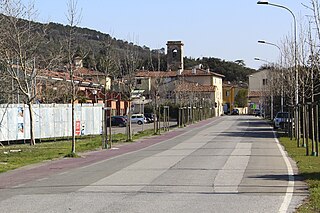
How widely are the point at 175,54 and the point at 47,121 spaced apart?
294 ft

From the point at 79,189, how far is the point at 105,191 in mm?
821

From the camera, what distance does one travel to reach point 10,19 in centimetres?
3438

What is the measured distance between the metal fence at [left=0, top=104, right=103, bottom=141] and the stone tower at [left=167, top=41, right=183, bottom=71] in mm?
78918

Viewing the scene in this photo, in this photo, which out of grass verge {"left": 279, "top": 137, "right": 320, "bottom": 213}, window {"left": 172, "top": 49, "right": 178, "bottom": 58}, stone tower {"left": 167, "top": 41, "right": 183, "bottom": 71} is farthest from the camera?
window {"left": 172, "top": 49, "right": 178, "bottom": 58}

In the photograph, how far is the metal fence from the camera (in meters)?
39.6

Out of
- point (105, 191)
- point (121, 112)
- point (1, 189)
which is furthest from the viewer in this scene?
point (121, 112)

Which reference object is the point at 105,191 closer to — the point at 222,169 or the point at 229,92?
the point at 222,169

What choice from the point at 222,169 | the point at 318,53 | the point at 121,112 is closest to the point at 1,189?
the point at 222,169

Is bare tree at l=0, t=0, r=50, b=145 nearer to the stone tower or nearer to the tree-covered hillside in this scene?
the tree-covered hillside

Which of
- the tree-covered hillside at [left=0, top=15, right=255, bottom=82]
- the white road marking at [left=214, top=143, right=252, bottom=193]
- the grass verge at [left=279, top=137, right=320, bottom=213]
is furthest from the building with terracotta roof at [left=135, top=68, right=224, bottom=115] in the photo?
the white road marking at [left=214, top=143, right=252, bottom=193]

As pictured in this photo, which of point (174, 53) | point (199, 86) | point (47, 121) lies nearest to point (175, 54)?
point (174, 53)

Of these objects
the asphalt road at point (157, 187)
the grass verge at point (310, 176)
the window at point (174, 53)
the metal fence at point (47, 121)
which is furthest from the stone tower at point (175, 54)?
the asphalt road at point (157, 187)

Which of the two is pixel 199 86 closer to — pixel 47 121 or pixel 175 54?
pixel 175 54

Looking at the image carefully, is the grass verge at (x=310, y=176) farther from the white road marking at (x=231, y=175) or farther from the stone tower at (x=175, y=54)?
the stone tower at (x=175, y=54)
